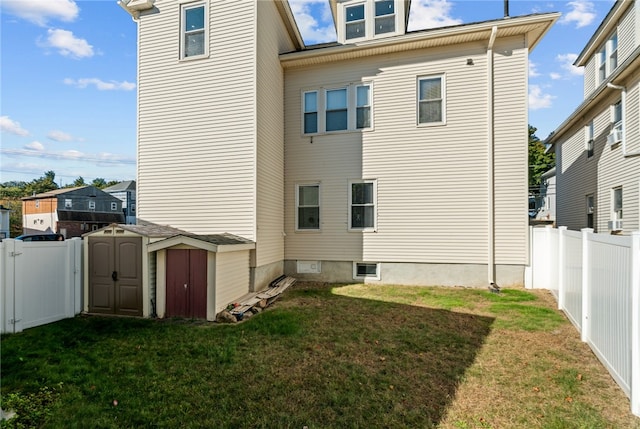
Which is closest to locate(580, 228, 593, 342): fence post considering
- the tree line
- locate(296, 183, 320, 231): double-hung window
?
locate(296, 183, 320, 231): double-hung window

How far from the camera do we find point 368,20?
9.28 meters

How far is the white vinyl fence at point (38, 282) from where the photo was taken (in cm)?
523

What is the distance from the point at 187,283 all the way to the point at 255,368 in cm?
298

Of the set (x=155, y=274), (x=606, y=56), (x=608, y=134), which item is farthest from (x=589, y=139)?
(x=155, y=274)

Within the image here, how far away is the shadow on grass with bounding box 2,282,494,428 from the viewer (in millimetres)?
3021

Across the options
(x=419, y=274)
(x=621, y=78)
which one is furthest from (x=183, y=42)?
(x=621, y=78)

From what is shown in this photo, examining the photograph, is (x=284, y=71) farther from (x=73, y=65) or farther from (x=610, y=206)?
(x=610, y=206)

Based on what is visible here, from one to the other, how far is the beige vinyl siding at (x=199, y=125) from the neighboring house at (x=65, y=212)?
2791 centimetres

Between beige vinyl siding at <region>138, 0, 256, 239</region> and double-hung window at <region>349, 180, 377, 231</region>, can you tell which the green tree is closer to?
double-hung window at <region>349, 180, 377, 231</region>

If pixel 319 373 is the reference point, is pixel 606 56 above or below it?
above

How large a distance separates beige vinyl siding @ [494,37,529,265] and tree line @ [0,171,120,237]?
39.8 meters

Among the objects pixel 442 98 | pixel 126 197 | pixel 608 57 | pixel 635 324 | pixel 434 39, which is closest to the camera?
pixel 635 324

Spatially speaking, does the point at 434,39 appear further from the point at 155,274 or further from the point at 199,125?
the point at 155,274

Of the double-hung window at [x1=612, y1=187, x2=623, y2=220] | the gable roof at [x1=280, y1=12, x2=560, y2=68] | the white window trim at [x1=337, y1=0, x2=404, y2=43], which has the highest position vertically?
the white window trim at [x1=337, y1=0, x2=404, y2=43]
